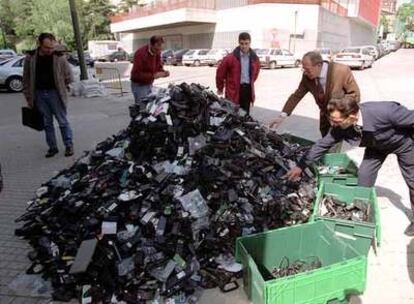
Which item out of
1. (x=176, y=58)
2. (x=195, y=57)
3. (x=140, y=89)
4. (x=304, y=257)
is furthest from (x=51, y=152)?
(x=176, y=58)

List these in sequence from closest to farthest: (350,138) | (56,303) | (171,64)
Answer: (56,303), (350,138), (171,64)

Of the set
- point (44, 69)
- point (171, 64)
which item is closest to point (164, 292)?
point (44, 69)

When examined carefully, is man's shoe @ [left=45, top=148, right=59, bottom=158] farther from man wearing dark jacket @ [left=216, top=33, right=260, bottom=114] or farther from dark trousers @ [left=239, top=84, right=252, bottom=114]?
dark trousers @ [left=239, top=84, right=252, bottom=114]

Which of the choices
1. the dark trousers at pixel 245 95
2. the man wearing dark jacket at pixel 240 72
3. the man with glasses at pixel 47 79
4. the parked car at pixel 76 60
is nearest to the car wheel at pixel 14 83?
the parked car at pixel 76 60

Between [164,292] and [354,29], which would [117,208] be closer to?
[164,292]

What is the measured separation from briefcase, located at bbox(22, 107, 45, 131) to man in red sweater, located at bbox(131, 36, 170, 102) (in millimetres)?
1652

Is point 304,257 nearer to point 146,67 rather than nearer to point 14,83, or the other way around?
point 146,67

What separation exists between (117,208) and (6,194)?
243 centimetres

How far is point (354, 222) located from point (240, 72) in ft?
11.8

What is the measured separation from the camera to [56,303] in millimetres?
3088

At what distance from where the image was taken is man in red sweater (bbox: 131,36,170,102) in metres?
6.76

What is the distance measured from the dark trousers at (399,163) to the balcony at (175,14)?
38.3 meters

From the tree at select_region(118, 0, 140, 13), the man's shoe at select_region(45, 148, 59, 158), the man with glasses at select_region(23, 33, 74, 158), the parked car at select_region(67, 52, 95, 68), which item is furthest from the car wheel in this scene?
the tree at select_region(118, 0, 140, 13)

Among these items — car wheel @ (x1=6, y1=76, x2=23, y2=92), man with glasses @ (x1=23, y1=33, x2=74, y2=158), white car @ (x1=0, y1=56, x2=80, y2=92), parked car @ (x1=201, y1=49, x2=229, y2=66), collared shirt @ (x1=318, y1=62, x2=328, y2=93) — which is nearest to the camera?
collared shirt @ (x1=318, y1=62, x2=328, y2=93)
